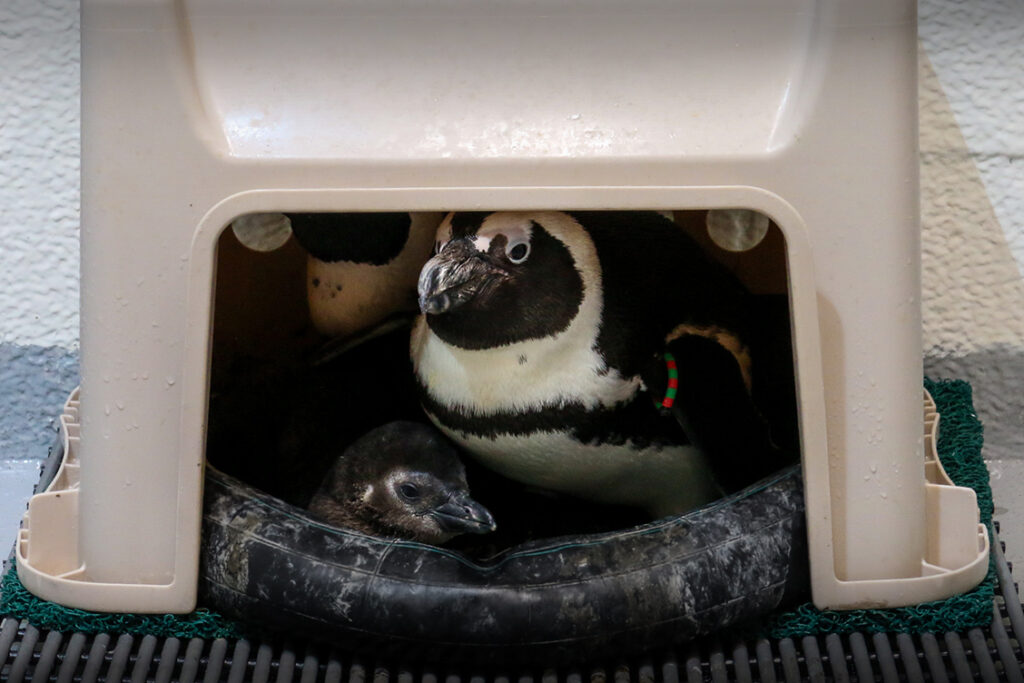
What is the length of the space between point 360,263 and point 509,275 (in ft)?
1.10

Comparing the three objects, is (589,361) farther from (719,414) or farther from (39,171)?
(39,171)

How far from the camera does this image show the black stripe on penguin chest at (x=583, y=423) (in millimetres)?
1332

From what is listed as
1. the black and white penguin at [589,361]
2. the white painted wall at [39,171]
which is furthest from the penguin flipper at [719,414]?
the white painted wall at [39,171]

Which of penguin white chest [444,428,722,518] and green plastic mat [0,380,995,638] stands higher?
penguin white chest [444,428,722,518]

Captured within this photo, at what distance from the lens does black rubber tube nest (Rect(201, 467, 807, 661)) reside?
3.72 feet

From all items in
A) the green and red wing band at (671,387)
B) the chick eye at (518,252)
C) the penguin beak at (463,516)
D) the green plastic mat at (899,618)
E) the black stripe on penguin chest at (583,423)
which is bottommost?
the green plastic mat at (899,618)

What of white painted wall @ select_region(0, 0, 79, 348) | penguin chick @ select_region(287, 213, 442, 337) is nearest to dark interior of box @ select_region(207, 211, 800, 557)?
penguin chick @ select_region(287, 213, 442, 337)

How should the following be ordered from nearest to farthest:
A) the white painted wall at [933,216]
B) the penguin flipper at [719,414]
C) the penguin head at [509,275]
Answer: the penguin head at [509,275] < the penguin flipper at [719,414] < the white painted wall at [933,216]

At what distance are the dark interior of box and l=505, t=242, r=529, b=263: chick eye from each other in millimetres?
285

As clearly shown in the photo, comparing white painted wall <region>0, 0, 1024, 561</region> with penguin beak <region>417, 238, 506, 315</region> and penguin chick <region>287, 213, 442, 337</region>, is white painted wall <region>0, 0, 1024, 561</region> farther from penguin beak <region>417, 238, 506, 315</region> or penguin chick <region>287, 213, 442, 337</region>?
penguin beak <region>417, 238, 506, 315</region>

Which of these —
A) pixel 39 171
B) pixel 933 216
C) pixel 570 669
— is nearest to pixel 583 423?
pixel 570 669

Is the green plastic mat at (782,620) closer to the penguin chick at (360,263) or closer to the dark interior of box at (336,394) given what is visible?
the dark interior of box at (336,394)

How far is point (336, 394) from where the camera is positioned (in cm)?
150

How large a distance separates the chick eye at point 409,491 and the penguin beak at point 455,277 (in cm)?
20
